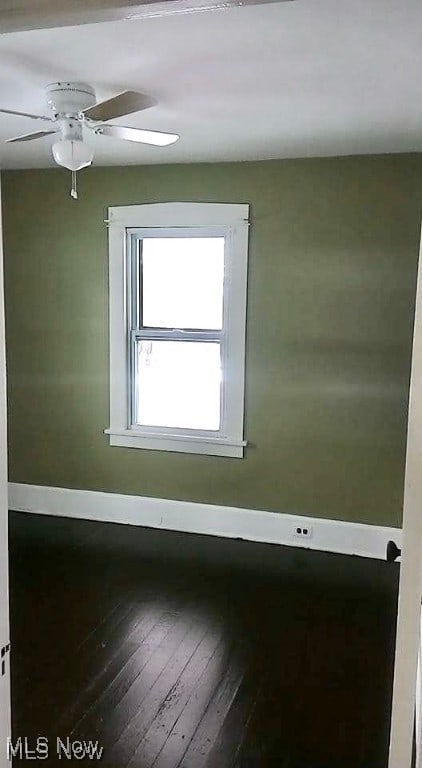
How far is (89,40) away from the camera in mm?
1963

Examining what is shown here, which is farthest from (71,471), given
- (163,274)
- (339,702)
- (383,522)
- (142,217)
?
(339,702)

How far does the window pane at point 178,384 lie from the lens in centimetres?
429

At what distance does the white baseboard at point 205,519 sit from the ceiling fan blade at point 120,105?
107 inches

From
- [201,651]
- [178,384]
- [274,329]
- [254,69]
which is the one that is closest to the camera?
[254,69]

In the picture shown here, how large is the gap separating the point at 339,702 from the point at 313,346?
2.09 meters

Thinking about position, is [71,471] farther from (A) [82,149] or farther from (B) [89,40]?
(B) [89,40]

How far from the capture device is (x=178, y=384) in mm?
4375

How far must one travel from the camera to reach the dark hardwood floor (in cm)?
237

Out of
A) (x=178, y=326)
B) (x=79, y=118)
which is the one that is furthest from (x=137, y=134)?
(x=178, y=326)

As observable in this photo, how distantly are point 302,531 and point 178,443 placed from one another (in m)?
1.01

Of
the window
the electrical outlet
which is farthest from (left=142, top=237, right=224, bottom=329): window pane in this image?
the electrical outlet

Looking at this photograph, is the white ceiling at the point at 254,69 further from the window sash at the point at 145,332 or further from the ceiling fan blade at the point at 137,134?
the window sash at the point at 145,332

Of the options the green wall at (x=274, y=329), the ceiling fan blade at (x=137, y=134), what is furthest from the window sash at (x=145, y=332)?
the ceiling fan blade at (x=137, y=134)

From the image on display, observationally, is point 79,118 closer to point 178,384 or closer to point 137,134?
point 137,134
